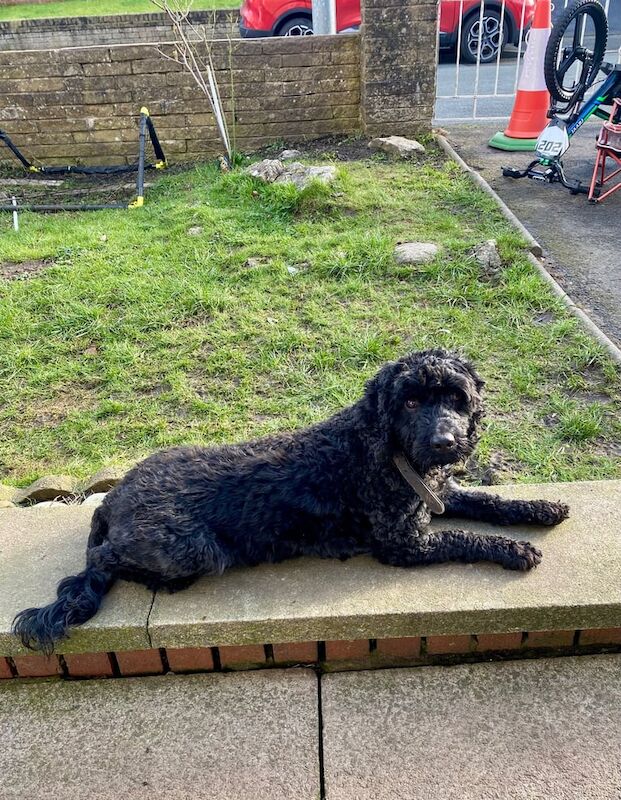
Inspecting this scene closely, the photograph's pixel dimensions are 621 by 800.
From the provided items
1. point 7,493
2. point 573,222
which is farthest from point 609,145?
point 7,493

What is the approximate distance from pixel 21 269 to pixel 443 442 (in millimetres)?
5267

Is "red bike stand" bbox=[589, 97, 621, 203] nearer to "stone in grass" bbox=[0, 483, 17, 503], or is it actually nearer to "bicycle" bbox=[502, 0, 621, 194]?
"bicycle" bbox=[502, 0, 621, 194]

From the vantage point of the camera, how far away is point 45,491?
3488mm

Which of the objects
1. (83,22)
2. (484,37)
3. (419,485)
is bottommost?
(419,485)

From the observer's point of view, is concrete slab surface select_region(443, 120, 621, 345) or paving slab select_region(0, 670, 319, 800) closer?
paving slab select_region(0, 670, 319, 800)

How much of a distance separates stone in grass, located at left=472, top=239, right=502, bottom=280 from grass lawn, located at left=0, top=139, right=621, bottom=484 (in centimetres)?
8

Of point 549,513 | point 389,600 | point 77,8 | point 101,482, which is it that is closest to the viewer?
point 389,600

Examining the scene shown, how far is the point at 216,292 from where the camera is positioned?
5461 millimetres

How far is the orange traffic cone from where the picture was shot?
8438 mm

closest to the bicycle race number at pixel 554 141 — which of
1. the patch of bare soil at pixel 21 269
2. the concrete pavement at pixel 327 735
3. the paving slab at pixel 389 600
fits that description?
the patch of bare soil at pixel 21 269

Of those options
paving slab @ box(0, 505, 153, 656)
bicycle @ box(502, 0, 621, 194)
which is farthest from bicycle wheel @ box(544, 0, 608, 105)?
paving slab @ box(0, 505, 153, 656)

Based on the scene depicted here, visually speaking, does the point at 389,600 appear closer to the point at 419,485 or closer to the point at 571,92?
the point at 419,485

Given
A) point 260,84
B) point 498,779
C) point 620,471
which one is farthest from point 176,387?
point 260,84

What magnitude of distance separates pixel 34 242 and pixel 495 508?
579 centimetres
